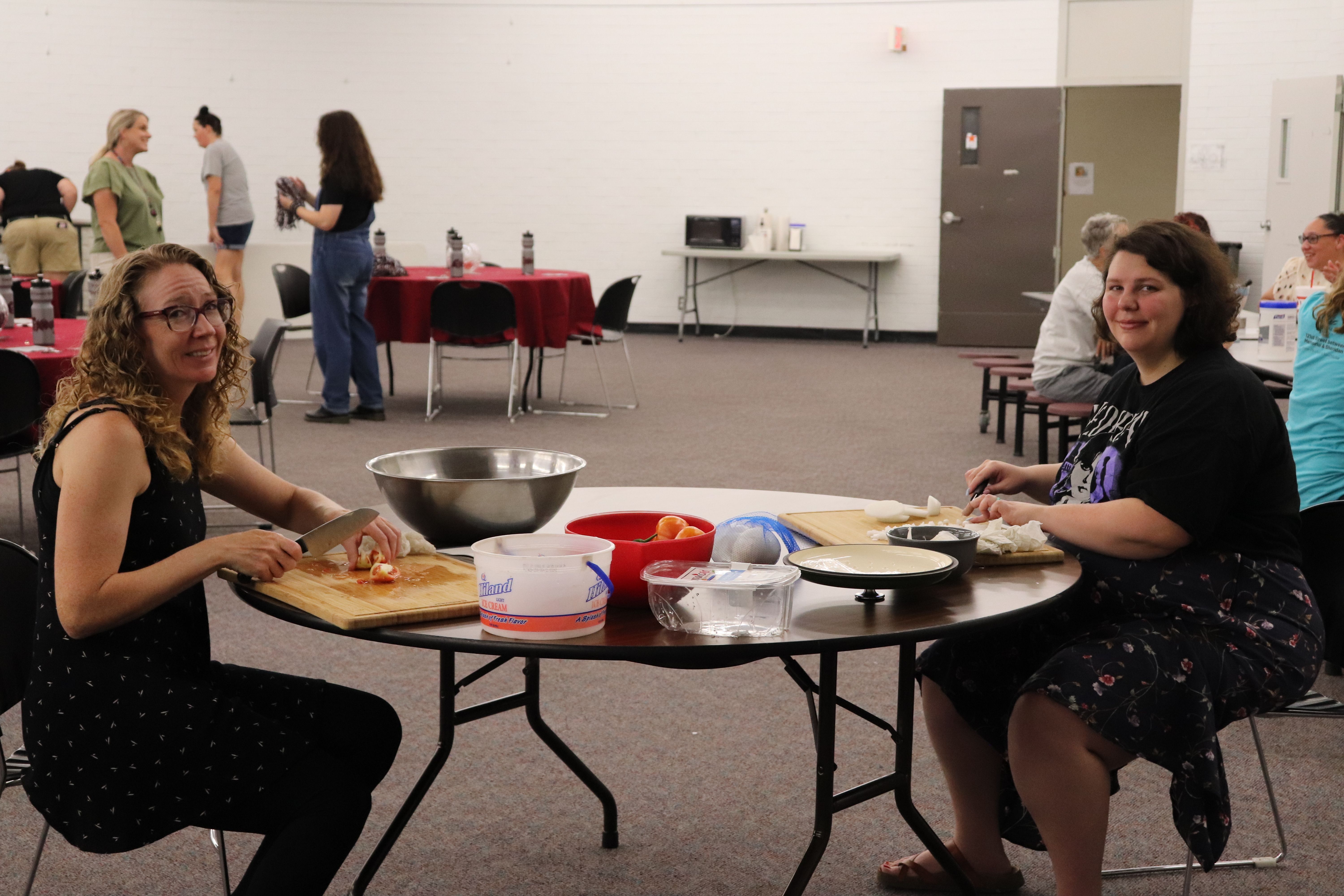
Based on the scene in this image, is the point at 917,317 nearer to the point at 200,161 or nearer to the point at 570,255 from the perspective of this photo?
the point at 570,255

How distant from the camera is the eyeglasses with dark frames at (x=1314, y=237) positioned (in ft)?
→ 15.3

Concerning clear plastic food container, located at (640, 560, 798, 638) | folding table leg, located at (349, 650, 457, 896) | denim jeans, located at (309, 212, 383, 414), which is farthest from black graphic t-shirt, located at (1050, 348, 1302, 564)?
denim jeans, located at (309, 212, 383, 414)

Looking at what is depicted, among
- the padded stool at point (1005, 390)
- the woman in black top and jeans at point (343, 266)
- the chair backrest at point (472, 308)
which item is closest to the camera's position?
the padded stool at point (1005, 390)

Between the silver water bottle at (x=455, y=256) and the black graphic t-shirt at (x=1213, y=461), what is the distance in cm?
547

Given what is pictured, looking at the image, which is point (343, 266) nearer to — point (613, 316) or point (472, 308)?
point (472, 308)

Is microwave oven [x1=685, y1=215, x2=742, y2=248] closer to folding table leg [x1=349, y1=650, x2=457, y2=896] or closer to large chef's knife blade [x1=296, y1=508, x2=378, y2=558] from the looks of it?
folding table leg [x1=349, y1=650, x2=457, y2=896]

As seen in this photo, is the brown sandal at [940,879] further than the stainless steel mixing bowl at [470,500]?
Yes

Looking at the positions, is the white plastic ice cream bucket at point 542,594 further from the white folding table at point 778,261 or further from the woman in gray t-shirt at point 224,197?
the white folding table at point 778,261

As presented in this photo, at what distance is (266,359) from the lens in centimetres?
460

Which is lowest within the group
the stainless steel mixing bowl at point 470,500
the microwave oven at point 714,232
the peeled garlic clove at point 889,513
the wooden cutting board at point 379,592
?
the wooden cutting board at point 379,592

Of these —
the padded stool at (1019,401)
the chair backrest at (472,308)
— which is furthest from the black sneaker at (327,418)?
the padded stool at (1019,401)

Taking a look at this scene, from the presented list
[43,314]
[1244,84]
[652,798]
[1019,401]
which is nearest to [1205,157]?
[1244,84]

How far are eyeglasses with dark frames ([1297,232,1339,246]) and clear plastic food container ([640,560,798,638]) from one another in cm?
403

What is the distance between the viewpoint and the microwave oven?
35.8 feet
